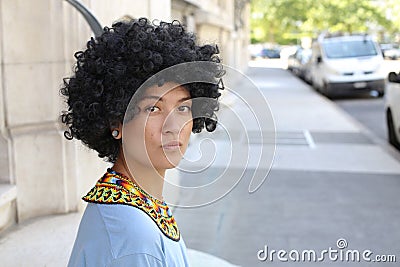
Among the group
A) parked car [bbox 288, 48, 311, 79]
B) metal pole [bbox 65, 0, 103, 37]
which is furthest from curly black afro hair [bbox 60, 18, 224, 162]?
parked car [bbox 288, 48, 311, 79]

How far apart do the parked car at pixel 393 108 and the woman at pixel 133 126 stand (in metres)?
7.20

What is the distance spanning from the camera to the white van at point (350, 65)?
18.2 metres

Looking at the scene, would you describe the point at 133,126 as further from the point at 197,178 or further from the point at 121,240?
the point at 197,178

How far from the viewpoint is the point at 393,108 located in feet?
30.1

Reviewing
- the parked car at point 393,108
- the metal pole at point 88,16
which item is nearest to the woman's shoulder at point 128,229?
the metal pole at point 88,16

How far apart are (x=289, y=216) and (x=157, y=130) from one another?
439 centimetres

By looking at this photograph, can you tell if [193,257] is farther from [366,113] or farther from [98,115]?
[366,113]

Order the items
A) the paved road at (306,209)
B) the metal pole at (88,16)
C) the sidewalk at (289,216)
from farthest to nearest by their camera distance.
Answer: the paved road at (306,209)
the sidewalk at (289,216)
the metal pole at (88,16)

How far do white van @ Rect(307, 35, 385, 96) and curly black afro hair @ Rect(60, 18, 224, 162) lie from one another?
17138 mm

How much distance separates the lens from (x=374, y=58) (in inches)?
730

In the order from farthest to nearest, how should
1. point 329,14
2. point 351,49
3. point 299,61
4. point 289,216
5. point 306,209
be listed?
point 329,14 → point 299,61 → point 351,49 → point 306,209 → point 289,216

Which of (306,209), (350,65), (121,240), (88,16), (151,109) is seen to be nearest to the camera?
(121,240)

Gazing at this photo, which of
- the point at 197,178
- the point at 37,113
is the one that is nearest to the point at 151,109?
the point at 37,113

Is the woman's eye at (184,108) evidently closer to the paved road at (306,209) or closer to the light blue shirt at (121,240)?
the light blue shirt at (121,240)
